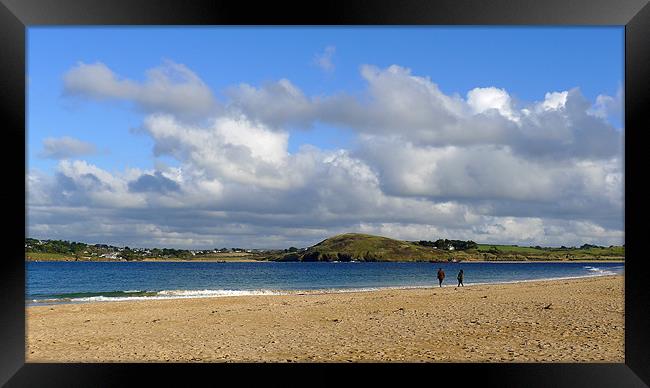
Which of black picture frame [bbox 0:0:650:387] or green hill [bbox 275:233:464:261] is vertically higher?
black picture frame [bbox 0:0:650:387]

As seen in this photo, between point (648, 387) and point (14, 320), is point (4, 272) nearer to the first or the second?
point (14, 320)

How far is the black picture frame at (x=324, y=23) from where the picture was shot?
554 cm

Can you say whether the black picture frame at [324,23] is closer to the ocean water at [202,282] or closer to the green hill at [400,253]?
the ocean water at [202,282]

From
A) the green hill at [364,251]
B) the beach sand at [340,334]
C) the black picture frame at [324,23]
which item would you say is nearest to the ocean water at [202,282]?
the beach sand at [340,334]

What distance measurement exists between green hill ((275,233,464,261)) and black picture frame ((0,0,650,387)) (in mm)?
87263

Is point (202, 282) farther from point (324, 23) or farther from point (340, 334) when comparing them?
point (324, 23)

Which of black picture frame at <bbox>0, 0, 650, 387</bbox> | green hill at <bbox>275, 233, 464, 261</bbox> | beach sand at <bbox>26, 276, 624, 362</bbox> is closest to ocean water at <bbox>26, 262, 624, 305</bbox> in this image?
beach sand at <bbox>26, 276, 624, 362</bbox>

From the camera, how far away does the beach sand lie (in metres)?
8.19

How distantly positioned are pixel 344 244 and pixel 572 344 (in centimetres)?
8878

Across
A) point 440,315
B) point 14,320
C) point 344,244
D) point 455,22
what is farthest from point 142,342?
point 344,244

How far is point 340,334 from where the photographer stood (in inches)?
408

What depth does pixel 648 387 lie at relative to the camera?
5.39 meters

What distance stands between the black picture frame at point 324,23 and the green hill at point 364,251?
286ft

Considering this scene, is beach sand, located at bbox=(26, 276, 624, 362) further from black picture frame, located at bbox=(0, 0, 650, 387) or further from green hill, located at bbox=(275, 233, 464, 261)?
green hill, located at bbox=(275, 233, 464, 261)
